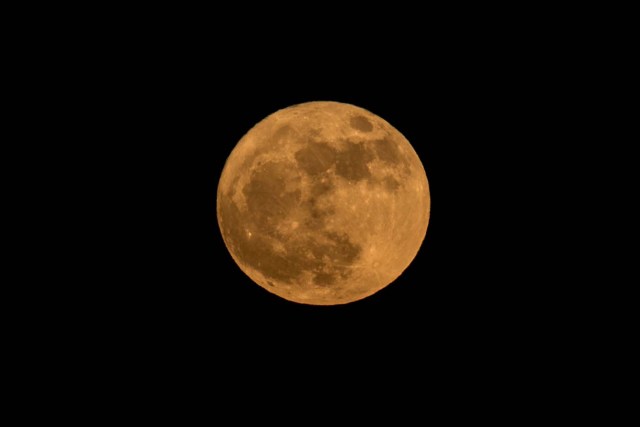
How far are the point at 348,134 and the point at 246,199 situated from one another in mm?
1074

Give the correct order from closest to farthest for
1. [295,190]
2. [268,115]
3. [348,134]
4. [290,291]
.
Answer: [295,190]
[348,134]
[290,291]
[268,115]

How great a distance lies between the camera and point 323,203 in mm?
3678

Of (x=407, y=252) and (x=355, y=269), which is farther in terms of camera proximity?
(x=407, y=252)

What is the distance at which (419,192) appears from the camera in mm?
4180

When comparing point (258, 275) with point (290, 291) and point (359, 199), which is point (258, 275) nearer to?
point (290, 291)

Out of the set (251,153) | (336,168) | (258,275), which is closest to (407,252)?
(336,168)

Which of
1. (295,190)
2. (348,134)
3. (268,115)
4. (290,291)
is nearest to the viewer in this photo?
(295,190)

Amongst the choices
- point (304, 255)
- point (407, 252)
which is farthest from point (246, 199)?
point (407, 252)

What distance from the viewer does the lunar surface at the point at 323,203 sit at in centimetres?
372

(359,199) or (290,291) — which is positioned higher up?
(359,199)

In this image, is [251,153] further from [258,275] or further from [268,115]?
[258,275]

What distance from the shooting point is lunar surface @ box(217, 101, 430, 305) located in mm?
3717

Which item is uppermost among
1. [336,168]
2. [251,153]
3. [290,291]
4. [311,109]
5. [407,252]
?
[311,109]

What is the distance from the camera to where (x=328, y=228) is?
371cm
